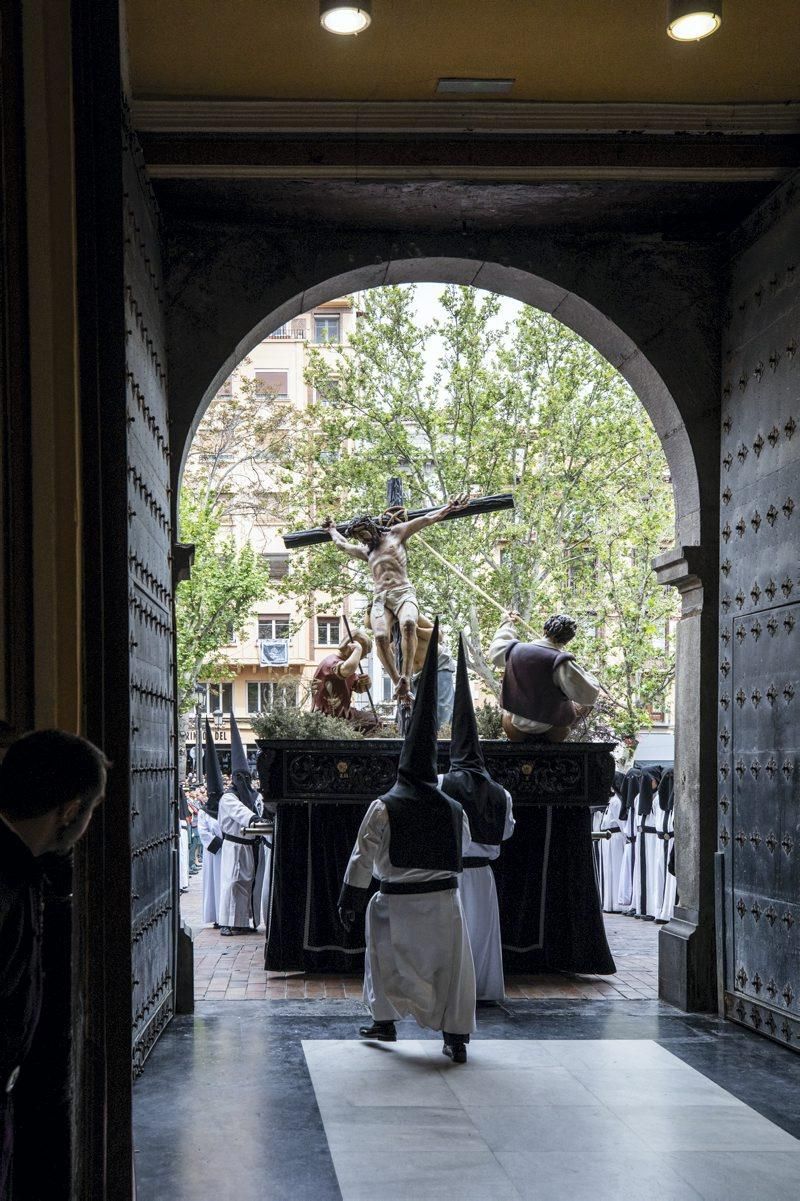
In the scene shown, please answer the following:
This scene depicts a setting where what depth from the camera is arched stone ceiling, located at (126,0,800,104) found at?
6.37 metres

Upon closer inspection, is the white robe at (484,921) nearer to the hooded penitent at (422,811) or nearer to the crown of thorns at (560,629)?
the hooded penitent at (422,811)

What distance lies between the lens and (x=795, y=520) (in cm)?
730

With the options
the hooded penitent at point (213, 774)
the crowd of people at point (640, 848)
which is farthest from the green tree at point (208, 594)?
the hooded penitent at point (213, 774)

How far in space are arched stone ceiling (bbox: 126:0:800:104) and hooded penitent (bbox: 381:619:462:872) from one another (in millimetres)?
3569

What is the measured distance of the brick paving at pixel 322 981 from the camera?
29.3 ft

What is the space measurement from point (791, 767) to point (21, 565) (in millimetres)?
4919

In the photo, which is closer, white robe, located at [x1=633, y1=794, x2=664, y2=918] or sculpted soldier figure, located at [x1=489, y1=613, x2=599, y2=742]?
sculpted soldier figure, located at [x1=489, y1=613, x2=599, y2=742]

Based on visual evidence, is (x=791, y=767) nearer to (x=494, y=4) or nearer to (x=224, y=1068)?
(x=224, y=1068)

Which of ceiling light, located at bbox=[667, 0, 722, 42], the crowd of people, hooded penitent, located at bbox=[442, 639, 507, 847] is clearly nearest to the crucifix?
hooded penitent, located at bbox=[442, 639, 507, 847]

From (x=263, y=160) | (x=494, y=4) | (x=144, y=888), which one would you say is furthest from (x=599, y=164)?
(x=144, y=888)

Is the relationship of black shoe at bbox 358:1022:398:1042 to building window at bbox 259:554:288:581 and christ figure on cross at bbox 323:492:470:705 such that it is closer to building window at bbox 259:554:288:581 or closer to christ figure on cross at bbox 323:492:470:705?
christ figure on cross at bbox 323:492:470:705

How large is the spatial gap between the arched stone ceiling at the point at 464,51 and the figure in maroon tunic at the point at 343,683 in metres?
4.79

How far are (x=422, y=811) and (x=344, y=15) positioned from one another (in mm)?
4239

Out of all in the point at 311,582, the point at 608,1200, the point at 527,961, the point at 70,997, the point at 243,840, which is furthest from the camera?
the point at 311,582
